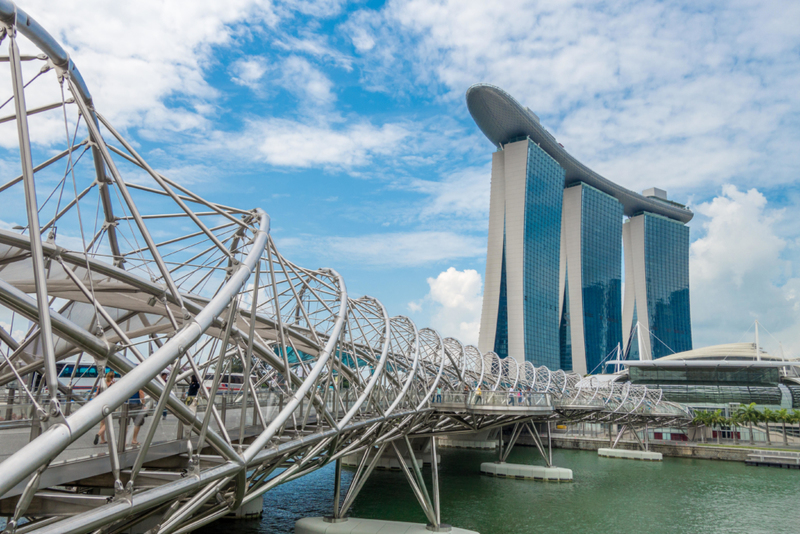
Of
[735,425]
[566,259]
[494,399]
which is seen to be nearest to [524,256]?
[566,259]

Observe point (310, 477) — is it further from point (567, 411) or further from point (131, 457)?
point (131, 457)

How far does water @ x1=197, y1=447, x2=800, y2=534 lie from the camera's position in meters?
33.5

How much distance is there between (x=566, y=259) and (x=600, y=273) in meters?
12.4

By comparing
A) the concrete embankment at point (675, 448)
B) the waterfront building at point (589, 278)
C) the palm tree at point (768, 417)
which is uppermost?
the waterfront building at point (589, 278)

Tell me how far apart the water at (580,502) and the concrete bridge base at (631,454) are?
31.9 ft

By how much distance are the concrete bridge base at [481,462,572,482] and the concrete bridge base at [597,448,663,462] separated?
22999mm

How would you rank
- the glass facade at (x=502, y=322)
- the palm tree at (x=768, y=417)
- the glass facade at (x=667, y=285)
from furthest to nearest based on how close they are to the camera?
1. the glass facade at (x=667, y=285)
2. the glass facade at (x=502, y=322)
3. the palm tree at (x=768, y=417)

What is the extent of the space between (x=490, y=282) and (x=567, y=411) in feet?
273

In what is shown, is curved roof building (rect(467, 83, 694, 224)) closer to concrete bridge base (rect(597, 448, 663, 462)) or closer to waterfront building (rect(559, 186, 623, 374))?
waterfront building (rect(559, 186, 623, 374))

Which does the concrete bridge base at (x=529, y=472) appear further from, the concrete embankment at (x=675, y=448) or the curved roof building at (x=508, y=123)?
the curved roof building at (x=508, y=123)

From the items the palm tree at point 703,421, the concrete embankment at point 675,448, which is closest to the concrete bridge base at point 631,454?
the concrete embankment at point 675,448

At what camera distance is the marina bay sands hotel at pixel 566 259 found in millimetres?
140125

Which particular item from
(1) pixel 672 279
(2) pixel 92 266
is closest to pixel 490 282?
(1) pixel 672 279

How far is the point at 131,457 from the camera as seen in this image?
12227 mm
